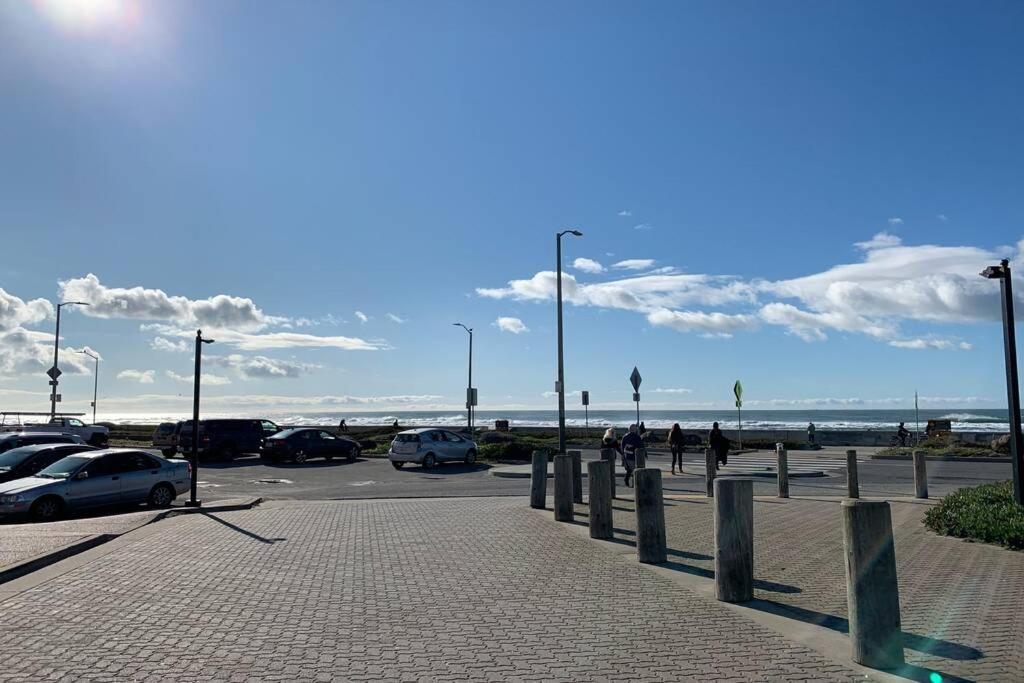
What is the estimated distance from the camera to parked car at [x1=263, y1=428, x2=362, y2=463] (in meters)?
31.2

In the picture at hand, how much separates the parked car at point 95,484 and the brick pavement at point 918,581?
9832mm

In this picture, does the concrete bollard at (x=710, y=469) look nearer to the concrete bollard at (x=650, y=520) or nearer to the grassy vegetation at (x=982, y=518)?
the grassy vegetation at (x=982, y=518)

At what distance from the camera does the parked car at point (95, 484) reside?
15.0 metres

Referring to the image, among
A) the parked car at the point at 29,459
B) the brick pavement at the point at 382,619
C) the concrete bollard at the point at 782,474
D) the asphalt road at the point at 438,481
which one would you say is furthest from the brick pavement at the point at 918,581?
the parked car at the point at 29,459

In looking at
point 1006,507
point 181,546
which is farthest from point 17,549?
point 1006,507

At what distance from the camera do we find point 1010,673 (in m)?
5.14

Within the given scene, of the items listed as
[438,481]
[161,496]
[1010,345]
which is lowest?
[438,481]

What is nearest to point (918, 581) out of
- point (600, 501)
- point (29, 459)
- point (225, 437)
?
point (600, 501)

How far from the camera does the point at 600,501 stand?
1084 cm

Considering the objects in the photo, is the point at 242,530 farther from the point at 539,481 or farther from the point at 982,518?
the point at 982,518

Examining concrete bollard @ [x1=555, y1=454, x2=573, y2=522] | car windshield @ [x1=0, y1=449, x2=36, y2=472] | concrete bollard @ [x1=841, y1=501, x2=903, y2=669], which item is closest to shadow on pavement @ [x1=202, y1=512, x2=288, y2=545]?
concrete bollard @ [x1=555, y1=454, x2=573, y2=522]

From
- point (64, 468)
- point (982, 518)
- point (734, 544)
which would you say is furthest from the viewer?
point (64, 468)

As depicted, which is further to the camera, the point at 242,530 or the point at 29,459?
the point at 29,459

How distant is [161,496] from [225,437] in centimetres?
1650
